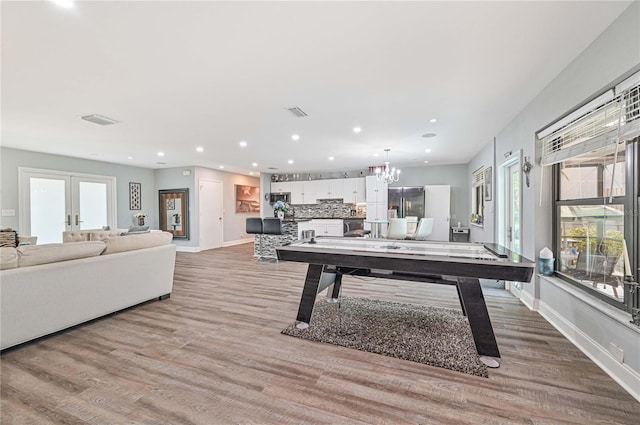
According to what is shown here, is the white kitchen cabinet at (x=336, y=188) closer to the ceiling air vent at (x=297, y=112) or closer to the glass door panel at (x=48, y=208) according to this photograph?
the ceiling air vent at (x=297, y=112)

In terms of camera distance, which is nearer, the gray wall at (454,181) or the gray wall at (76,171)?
the gray wall at (76,171)

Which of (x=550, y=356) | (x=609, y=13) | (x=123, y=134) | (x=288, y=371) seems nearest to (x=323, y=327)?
(x=288, y=371)

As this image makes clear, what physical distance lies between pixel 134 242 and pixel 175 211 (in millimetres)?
5540

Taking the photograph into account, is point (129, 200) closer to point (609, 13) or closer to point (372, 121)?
point (372, 121)

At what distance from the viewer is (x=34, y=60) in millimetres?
2318

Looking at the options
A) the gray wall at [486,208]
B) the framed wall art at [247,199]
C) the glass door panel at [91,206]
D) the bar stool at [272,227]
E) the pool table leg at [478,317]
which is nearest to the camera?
the pool table leg at [478,317]

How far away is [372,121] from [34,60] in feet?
11.7

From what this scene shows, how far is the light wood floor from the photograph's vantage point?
1.63m

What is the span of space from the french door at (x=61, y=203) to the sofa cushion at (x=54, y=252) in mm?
4441

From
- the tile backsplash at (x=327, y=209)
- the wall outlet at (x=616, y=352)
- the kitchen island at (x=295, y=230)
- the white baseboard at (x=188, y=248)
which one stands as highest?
the tile backsplash at (x=327, y=209)

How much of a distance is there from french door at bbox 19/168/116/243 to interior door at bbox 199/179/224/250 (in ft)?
7.26

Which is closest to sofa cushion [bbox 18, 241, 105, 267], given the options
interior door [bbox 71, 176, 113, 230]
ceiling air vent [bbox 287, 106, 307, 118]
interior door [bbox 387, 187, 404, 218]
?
ceiling air vent [bbox 287, 106, 307, 118]

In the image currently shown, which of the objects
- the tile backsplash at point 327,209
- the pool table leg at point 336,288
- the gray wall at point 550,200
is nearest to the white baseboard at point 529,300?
the gray wall at point 550,200

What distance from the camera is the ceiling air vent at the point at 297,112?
11.4 feet
